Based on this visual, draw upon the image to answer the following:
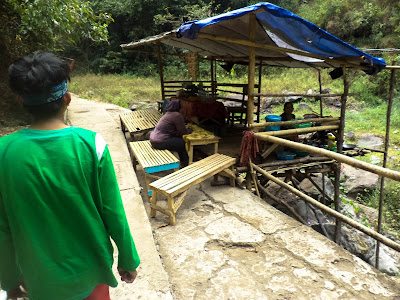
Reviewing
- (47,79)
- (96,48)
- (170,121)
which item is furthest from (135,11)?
(47,79)

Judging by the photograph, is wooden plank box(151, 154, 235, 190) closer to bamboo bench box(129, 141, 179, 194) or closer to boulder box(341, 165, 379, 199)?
bamboo bench box(129, 141, 179, 194)

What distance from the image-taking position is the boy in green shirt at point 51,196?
1091mm

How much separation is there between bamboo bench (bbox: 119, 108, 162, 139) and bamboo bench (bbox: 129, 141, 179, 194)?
1316 millimetres

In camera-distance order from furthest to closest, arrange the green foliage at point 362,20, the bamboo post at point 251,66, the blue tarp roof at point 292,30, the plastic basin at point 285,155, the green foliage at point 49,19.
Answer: the green foliage at point 362,20
the plastic basin at point 285,155
the green foliage at point 49,19
the bamboo post at point 251,66
the blue tarp roof at point 292,30

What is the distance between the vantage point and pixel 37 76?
3.59 ft

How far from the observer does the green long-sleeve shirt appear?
1.09m

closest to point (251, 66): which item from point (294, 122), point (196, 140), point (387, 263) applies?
point (294, 122)

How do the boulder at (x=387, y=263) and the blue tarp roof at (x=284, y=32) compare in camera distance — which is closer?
the blue tarp roof at (x=284, y=32)

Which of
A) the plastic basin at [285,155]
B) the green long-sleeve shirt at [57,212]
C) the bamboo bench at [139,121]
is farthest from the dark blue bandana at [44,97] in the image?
the bamboo bench at [139,121]

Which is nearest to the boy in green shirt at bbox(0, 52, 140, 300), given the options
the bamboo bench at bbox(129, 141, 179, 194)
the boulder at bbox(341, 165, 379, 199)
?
the bamboo bench at bbox(129, 141, 179, 194)

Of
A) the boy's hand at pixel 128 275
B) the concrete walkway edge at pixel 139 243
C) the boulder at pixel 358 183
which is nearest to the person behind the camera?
the boy's hand at pixel 128 275

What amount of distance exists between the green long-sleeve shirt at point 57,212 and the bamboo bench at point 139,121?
203 inches

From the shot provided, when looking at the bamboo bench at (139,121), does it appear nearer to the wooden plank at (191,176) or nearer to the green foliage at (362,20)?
the wooden plank at (191,176)

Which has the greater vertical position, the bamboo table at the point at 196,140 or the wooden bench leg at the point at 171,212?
the bamboo table at the point at 196,140
